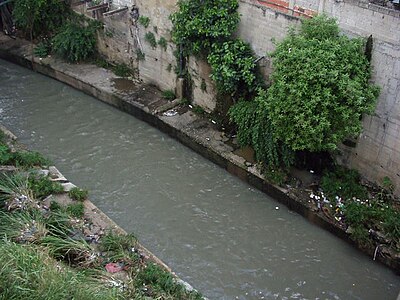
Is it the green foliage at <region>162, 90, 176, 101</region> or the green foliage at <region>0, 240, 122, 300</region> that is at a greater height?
the green foliage at <region>162, 90, 176, 101</region>

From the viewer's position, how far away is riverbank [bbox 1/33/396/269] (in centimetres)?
901

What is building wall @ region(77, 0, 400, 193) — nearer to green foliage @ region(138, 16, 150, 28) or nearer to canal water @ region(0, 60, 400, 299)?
green foliage @ region(138, 16, 150, 28)

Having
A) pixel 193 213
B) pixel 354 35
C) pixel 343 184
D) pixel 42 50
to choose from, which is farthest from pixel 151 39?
pixel 343 184

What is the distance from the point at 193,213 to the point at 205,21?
3.46 metres

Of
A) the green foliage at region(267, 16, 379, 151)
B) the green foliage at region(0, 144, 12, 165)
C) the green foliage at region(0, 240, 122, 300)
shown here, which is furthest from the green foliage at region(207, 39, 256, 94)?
the green foliage at region(0, 240, 122, 300)

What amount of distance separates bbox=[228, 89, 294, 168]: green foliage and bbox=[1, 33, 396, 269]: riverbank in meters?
0.36

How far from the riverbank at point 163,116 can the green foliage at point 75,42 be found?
9.9 inches

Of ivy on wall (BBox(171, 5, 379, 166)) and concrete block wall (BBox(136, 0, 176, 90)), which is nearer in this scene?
ivy on wall (BBox(171, 5, 379, 166))

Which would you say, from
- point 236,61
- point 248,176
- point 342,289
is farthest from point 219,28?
point 342,289

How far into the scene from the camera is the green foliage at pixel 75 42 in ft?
41.4

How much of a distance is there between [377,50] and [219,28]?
2893 mm

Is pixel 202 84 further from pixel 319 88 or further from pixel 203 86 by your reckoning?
pixel 319 88

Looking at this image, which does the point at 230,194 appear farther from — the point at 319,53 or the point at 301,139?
the point at 319,53

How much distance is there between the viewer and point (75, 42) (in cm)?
1260
